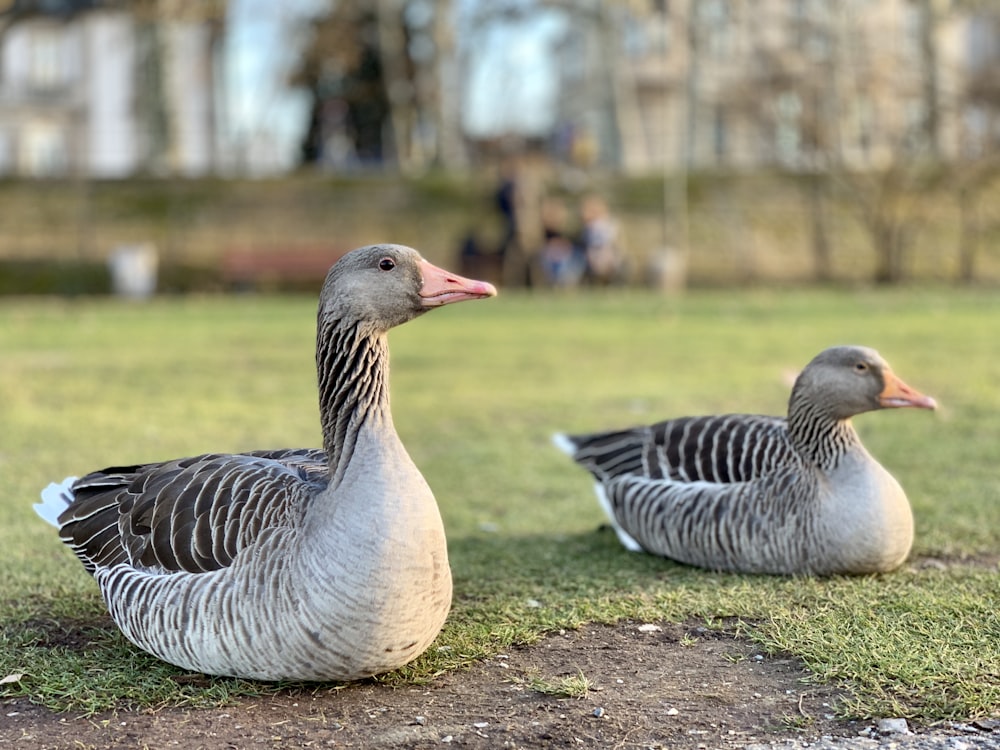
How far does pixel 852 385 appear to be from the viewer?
5277 mm

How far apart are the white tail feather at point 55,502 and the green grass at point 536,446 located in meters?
0.41

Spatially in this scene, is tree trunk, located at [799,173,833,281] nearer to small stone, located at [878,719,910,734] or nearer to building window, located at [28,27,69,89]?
small stone, located at [878,719,910,734]

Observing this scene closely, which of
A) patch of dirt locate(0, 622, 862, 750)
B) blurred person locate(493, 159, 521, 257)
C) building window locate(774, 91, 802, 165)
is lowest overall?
patch of dirt locate(0, 622, 862, 750)

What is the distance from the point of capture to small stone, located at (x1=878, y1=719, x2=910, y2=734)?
3.57 meters

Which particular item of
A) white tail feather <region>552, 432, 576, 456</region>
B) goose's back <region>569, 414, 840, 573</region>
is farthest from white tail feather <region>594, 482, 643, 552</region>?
white tail feather <region>552, 432, 576, 456</region>

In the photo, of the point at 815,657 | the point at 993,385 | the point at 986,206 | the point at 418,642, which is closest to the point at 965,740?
the point at 815,657

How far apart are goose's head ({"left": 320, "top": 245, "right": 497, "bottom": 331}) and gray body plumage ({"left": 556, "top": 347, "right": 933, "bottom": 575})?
74.1 inches

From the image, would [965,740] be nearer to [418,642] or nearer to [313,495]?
[418,642]

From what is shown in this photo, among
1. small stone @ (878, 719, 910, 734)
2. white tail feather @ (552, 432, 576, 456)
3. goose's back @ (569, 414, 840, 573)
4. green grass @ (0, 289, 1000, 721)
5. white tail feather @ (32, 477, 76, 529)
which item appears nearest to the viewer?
small stone @ (878, 719, 910, 734)

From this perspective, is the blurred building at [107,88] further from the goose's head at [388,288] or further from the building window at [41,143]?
the goose's head at [388,288]

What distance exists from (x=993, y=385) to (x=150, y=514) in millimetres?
8732

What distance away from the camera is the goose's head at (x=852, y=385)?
5258mm

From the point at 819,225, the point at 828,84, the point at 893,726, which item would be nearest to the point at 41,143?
the point at 828,84

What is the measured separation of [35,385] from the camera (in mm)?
11836
